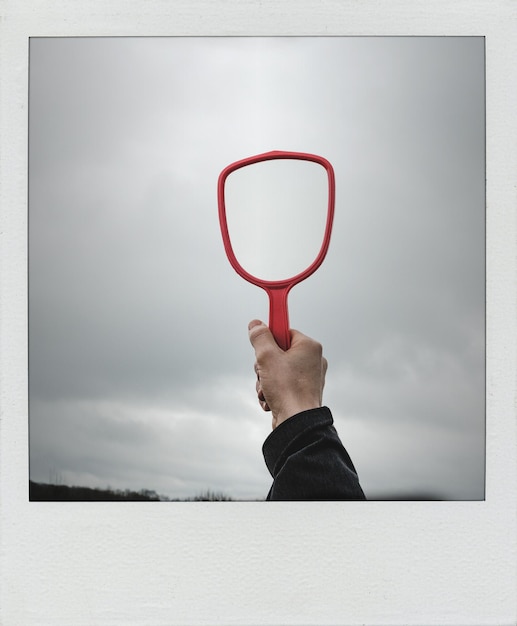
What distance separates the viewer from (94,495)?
1.19 metres

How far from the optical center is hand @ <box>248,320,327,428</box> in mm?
1160

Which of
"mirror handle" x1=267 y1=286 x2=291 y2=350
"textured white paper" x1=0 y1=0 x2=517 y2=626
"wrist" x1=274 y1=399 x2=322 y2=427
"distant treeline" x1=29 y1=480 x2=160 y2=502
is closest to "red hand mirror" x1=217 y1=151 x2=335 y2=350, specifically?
"mirror handle" x1=267 y1=286 x2=291 y2=350

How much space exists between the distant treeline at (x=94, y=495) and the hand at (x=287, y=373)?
17 cm

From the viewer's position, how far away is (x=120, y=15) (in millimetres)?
1200

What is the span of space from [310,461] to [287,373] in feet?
0.50

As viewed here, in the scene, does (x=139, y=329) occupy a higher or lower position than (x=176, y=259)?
lower

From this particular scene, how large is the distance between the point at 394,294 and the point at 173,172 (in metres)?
0.43

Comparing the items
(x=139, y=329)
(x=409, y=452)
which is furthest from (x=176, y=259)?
(x=409, y=452)

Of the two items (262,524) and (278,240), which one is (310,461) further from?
(278,240)

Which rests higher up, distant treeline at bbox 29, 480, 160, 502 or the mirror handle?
the mirror handle

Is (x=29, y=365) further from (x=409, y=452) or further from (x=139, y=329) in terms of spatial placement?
(x=409, y=452)

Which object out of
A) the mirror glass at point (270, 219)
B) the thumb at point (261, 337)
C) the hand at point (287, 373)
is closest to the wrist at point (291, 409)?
the hand at point (287, 373)

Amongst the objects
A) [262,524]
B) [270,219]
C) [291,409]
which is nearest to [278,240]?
[270,219]

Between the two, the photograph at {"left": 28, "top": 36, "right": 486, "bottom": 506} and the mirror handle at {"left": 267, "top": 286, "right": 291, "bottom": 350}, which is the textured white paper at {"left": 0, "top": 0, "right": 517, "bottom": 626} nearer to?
the photograph at {"left": 28, "top": 36, "right": 486, "bottom": 506}
